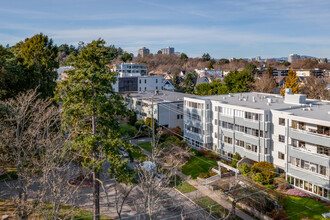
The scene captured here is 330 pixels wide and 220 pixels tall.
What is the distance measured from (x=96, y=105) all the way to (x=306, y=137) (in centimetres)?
1805

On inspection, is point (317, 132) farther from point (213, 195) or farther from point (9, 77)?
point (9, 77)

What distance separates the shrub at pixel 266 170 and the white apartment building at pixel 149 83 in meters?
50.2

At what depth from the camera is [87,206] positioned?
21922 mm

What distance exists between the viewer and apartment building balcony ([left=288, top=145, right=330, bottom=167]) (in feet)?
72.0

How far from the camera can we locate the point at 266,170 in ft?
84.1

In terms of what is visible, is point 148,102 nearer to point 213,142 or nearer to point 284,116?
point 213,142

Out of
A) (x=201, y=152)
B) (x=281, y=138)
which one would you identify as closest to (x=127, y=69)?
(x=201, y=152)

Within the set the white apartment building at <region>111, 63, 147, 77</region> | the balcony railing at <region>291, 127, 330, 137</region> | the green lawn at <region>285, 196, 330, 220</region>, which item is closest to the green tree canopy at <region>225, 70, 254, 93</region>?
the balcony railing at <region>291, 127, 330, 137</region>

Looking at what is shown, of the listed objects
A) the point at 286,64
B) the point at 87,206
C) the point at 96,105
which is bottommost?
the point at 87,206

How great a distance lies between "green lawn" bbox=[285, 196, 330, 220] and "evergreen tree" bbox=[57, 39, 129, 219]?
544 inches

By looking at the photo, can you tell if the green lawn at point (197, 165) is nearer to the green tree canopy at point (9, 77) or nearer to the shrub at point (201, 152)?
the shrub at point (201, 152)

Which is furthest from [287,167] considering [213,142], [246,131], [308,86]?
[308,86]

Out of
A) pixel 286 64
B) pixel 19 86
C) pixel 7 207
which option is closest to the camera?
pixel 7 207

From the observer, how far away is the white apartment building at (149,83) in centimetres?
7288
